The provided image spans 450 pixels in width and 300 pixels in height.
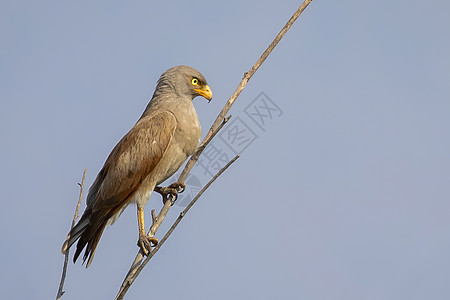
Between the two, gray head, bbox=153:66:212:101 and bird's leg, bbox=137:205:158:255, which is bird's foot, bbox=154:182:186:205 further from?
A: gray head, bbox=153:66:212:101

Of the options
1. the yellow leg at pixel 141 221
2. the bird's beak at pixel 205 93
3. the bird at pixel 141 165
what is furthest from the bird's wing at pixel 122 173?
the bird's beak at pixel 205 93

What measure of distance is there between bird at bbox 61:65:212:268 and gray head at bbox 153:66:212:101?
5 centimetres

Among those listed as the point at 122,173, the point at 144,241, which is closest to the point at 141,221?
the point at 144,241

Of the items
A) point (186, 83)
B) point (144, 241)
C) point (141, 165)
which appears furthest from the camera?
point (186, 83)

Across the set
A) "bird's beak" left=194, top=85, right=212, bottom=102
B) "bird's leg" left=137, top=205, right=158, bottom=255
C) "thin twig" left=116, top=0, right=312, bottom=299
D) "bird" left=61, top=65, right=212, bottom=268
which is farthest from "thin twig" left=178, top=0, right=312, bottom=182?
"bird's beak" left=194, top=85, right=212, bottom=102

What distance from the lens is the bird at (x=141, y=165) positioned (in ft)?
18.9

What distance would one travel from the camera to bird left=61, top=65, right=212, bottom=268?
227 inches

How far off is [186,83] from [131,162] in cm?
122

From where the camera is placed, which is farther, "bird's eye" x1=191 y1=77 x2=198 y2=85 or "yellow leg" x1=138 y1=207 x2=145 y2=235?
"bird's eye" x1=191 y1=77 x2=198 y2=85

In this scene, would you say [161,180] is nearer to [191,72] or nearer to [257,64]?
[191,72]

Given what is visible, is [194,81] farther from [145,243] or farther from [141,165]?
[145,243]

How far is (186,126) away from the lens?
624 cm

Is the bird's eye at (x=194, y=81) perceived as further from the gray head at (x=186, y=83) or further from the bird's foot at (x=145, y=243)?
the bird's foot at (x=145, y=243)

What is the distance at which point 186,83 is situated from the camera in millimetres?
6617
